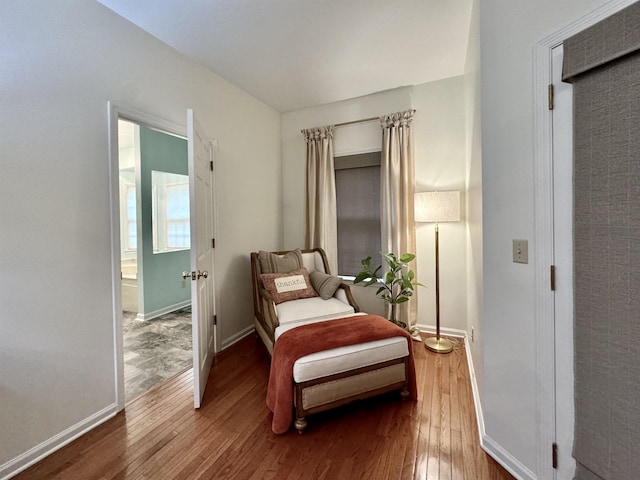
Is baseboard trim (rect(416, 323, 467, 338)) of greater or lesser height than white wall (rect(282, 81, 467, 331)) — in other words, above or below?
below

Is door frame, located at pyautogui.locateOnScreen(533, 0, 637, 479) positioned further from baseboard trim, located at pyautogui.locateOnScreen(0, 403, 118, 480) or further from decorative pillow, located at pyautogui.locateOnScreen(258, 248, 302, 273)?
baseboard trim, located at pyautogui.locateOnScreen(0, 403, 118, 480)

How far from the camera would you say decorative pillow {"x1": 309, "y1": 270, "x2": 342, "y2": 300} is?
2.73m

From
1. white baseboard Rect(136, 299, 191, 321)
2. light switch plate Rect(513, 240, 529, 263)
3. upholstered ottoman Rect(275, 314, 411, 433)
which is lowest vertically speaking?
white baseboard Rect(136, 299, 191, 321)

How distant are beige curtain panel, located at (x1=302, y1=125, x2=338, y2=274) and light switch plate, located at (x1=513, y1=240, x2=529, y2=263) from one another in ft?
7.43

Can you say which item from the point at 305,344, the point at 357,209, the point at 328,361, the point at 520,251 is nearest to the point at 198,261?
the point at 305,344

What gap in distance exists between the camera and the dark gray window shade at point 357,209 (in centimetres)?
340

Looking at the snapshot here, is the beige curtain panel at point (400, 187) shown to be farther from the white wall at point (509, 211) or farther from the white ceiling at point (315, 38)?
A: the white wall at point (509, 211)

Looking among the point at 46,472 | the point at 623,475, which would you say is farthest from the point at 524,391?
the point at 46,472

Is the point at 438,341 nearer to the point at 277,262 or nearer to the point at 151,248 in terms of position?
the point at 277,262

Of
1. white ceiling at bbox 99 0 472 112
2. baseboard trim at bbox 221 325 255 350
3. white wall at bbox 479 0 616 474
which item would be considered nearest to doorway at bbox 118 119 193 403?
baseboard trim at bbox 221 325 255 350

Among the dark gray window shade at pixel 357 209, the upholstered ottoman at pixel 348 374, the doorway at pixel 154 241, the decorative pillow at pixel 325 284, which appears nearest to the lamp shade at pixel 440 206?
the dark gray window shade at pixel 357 209

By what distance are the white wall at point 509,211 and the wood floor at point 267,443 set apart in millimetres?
317

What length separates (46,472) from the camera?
142 centimetres

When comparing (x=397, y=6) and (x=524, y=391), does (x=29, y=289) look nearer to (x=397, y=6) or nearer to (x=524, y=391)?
(x=524, y=391)
